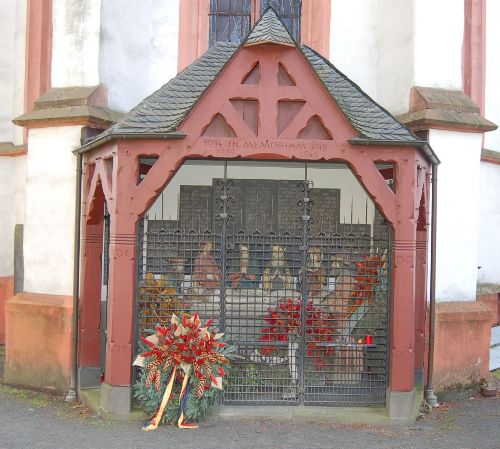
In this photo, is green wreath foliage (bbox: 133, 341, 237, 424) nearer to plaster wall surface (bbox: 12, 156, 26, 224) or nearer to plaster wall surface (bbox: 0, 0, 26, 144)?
plaster wall surface (bbox: 12, 156, 26, 224)

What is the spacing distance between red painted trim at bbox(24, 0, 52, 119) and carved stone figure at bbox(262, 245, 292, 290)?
5.32 m

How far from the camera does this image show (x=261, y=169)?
10.0 m

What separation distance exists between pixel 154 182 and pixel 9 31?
6019 mm

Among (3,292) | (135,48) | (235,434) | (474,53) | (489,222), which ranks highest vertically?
(474,53)

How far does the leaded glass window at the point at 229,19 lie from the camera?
1030 centimetres

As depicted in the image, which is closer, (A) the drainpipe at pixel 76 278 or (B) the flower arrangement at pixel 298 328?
(B) the flower arrangement at pixel 298 328

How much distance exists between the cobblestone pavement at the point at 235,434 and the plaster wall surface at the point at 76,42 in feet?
13.9

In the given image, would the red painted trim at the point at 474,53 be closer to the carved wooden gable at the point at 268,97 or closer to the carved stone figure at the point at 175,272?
the carved wooden gable at the point at 268,97

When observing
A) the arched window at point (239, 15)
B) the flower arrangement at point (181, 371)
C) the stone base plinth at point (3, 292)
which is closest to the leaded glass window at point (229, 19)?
the arched window at point (239, 15)

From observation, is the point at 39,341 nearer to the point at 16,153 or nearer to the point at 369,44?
the point at 16,153

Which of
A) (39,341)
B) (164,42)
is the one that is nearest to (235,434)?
(39,341)

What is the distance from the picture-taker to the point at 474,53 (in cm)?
1085

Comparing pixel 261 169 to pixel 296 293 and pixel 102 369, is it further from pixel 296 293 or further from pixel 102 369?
pixel 102 369

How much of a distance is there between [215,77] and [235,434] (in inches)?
138
